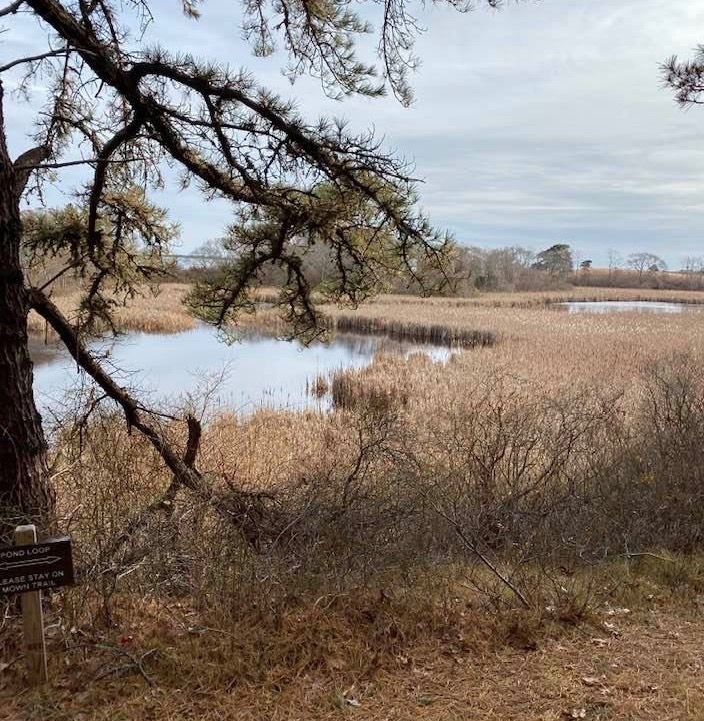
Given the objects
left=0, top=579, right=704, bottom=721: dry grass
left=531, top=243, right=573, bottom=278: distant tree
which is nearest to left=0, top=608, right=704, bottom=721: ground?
left=0, top=579, right=704, bottom=721: dry grass

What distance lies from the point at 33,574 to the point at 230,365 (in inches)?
641

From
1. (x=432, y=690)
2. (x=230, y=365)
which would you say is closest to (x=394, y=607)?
(x=432, y=690)

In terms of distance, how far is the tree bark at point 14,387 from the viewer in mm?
3502

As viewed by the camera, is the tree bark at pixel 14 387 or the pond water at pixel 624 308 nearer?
the tree bark at pixel 14 387

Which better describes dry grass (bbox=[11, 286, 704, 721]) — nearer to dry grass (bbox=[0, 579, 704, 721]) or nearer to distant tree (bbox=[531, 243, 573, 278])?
dry grass (bbox=[0, 579, 704, 721])

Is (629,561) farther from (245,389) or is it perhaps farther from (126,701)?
(245,389)

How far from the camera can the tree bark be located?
11.5ft

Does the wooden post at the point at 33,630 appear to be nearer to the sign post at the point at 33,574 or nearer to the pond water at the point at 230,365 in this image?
the sign post at the point at 33,574

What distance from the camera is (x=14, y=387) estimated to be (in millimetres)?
3562

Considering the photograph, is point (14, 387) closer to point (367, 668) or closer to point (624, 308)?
point (367, 668)

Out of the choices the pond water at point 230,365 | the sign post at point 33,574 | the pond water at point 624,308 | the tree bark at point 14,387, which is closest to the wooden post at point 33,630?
the sign post at point 33,574

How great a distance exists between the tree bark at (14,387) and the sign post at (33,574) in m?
0.68

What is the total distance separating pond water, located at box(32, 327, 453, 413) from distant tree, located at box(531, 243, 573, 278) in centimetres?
6247

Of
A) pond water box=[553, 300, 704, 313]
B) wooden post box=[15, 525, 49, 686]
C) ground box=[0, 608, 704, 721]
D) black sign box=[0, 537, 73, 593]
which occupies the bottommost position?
ground box=[0, 608, 704, 721]
